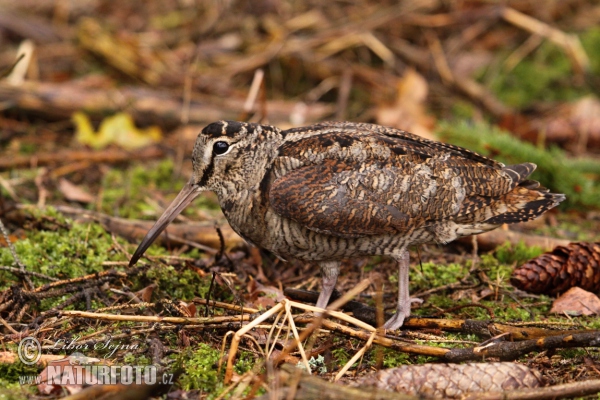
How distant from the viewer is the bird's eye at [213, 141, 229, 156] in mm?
4477

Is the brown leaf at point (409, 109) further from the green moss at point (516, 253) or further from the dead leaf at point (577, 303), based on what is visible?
the dead leaf at point (577, 303)

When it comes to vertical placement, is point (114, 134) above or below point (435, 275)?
above

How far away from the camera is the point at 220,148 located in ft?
14.7

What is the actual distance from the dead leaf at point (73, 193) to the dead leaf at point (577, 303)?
13.2 ft

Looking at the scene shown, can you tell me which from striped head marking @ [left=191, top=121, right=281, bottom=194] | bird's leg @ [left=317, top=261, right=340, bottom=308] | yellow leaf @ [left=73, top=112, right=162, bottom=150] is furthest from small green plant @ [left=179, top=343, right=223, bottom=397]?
yellow leaf @ [left=73, top=112, right=162, bottom=150]

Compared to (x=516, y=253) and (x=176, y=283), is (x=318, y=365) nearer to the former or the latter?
(x=176, y=283)

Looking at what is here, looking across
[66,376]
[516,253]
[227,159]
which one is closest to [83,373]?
[66,376]

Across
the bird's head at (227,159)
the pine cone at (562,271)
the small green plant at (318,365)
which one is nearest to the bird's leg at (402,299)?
the small green plant at (318,365)

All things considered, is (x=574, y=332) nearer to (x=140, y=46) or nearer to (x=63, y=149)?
(x=63, y=149)

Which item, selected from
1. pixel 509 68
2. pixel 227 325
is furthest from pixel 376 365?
pixel 509 68

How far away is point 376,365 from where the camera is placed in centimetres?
379

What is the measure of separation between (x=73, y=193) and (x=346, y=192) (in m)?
3.11

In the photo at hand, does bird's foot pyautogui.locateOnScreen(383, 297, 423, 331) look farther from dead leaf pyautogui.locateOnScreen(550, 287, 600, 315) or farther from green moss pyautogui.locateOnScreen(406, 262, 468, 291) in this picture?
dead leaf pyautogui.locateOnScreen(550, 287, 600, 315)

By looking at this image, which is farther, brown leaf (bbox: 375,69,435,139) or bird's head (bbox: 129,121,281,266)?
brown leaf (bbox: 375,69,435,139)
